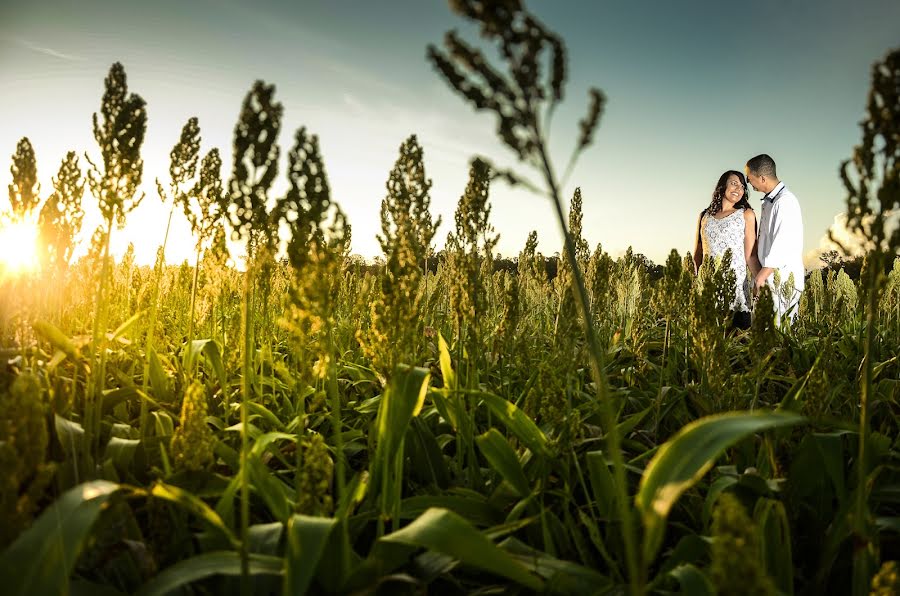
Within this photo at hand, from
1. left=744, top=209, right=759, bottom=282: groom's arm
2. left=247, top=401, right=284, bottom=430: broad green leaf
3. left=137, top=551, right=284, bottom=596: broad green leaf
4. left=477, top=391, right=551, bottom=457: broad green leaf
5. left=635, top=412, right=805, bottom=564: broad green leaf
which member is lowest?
left=137, top=551, right=284, bottom=596: broad green leaf

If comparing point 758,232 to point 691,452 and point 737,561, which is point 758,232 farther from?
point 737,561

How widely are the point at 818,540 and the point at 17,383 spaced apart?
313 centimetres

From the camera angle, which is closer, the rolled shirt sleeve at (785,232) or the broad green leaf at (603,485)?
the broad green leaf at (603,485)

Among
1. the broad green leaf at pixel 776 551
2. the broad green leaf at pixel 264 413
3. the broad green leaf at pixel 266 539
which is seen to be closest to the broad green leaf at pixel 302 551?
the broad green leaf at pixel 266 539

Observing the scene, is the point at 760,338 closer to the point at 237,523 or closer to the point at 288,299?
the point at 288,299

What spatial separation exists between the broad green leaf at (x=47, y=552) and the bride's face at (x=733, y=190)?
36.3 feet

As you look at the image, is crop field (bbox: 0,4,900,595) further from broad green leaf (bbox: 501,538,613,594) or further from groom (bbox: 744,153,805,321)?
groom (bbox: 744,153,805,321)

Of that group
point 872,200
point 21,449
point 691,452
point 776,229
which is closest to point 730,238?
point 776,229

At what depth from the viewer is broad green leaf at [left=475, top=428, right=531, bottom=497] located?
8.11 feet

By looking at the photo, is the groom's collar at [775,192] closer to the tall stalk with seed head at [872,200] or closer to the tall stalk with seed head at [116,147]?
the tall stalk with seed head at [872,200]

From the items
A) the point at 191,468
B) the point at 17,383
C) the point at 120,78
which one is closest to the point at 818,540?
the point at 191,468

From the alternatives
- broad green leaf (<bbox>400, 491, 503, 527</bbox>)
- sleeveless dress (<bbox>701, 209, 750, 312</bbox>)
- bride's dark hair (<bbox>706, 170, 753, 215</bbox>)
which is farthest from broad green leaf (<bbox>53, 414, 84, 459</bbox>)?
bride's dark hair (<bbox>706, 170, 753, 215</bbox>)

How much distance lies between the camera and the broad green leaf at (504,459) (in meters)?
2.47

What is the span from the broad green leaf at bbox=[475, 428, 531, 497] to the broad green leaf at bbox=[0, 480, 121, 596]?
154 cm
